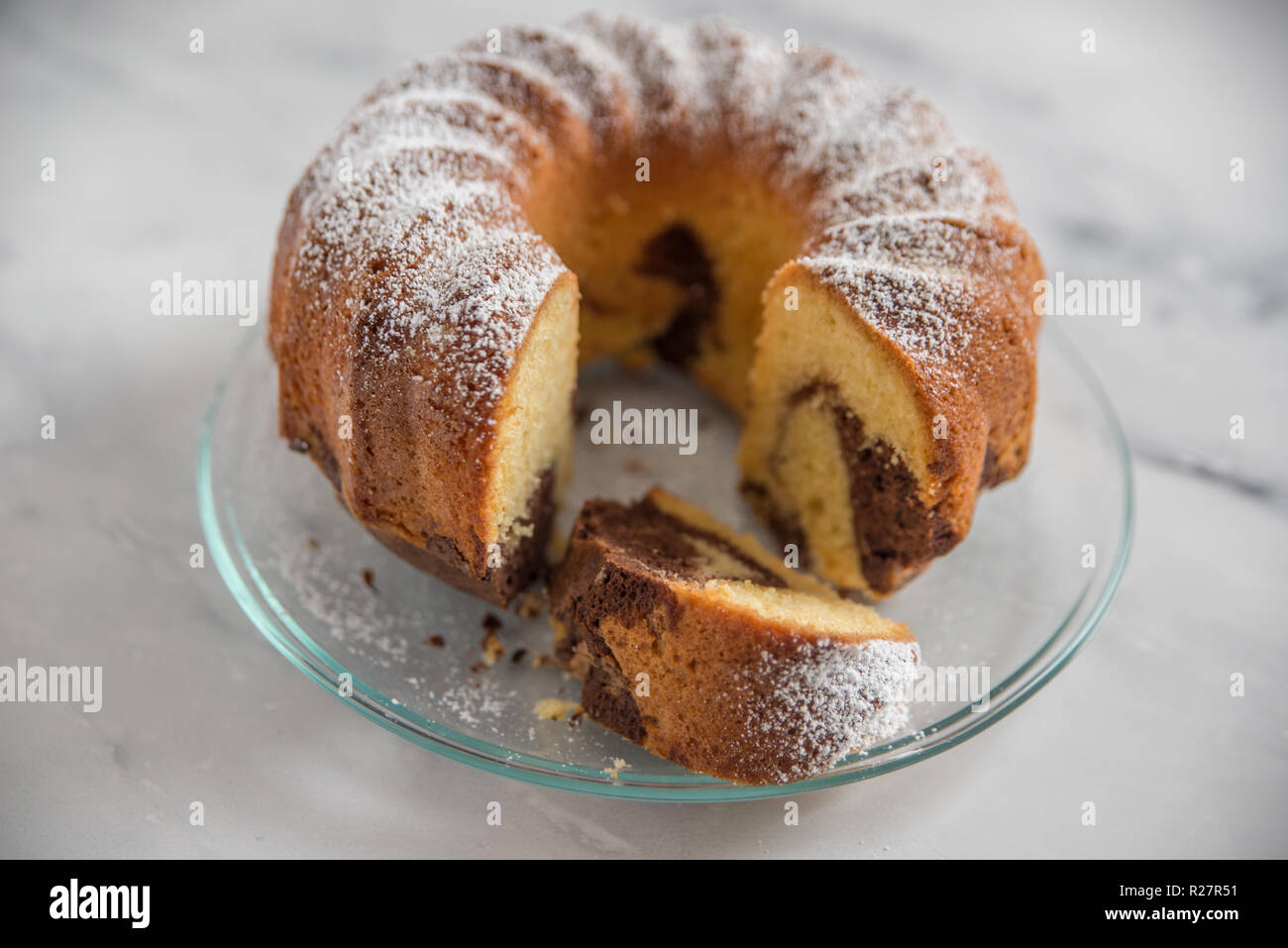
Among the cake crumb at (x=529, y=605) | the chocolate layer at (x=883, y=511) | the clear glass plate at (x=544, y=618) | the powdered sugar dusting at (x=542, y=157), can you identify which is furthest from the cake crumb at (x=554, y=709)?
the chocolate layer at (x=883, y=511)

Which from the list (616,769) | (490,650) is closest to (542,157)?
(490,650)

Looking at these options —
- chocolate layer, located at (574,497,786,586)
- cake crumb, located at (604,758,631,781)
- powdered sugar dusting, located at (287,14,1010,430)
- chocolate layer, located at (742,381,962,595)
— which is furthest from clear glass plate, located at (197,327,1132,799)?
powdered sugar dusting, located at (287,14,1010,430)

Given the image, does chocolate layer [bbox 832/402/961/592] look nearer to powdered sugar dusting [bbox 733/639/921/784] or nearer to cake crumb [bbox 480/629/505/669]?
powdered sugar dusting [bbox 733/639/921/784]

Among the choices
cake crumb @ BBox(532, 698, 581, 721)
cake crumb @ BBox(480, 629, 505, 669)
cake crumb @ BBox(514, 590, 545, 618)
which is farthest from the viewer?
A: cake crumb @ BBox(514, 590, 545, 618)

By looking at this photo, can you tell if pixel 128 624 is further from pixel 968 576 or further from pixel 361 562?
pixel 968 576

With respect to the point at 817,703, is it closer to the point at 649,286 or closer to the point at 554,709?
the point at 554,709

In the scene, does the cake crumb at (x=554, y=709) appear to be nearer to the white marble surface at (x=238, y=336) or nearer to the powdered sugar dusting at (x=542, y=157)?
the white marble surface at (x=238, y=336)

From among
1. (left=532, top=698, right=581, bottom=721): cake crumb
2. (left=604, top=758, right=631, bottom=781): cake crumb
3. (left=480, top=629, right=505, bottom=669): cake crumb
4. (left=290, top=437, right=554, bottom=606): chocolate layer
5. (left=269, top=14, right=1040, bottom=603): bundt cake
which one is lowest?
(left=604, top=758, right=631, bottom=781): cake crumb
